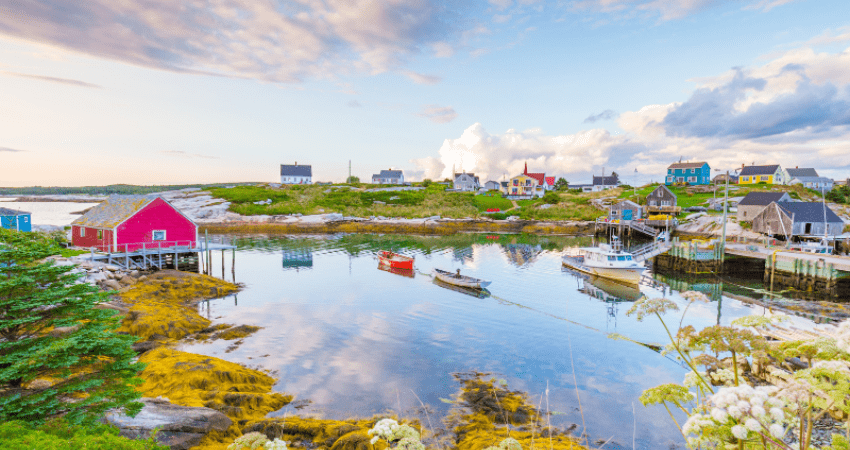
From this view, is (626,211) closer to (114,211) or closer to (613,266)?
(613,266)

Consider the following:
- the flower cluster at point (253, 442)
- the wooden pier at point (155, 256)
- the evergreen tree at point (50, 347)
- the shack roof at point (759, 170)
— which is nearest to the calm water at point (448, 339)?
the wooden pier at point (155, 256)

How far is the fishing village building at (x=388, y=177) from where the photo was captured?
16450 cm

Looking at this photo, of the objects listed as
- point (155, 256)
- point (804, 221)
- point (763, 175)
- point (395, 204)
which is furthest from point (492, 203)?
point (155, 256)

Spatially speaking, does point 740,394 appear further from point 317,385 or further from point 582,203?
point 582,203

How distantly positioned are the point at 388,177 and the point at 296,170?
118ft

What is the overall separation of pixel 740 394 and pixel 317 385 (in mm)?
16925

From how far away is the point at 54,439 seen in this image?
680 cm

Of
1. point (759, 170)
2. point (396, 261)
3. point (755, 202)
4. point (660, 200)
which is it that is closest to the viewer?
point (396, 261)

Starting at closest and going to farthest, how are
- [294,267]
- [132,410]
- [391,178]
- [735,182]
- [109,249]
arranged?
[132,410] → [109,249] → [294,267] → [735,182] → [391,178]

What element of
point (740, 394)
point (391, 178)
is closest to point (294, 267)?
point (740, 394)

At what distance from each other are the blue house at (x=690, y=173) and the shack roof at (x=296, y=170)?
409 feet

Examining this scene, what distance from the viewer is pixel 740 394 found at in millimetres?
4535

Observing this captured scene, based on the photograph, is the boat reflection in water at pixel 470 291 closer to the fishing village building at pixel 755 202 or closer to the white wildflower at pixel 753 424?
the white wildflower at pixel 753 424

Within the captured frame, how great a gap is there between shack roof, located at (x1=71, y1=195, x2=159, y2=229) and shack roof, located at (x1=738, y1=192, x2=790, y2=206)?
7976 cm
